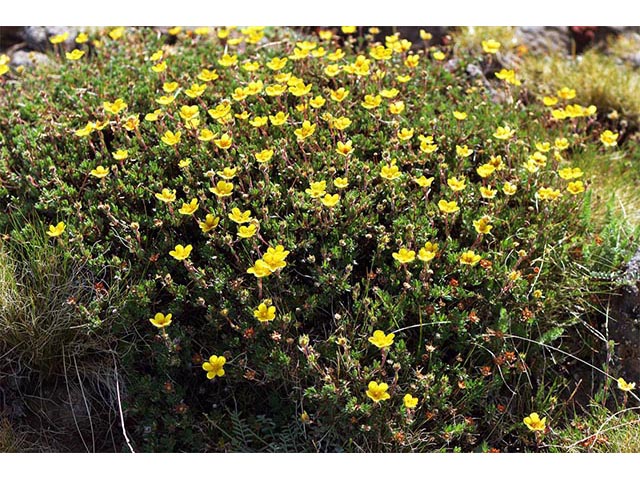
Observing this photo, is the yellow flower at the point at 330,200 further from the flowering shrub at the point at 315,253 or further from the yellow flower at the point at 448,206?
the yellow flower at the point at 448,206

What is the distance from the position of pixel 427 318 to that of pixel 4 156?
249cm

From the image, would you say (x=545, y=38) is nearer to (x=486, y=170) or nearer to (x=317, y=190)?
(x=486, y=170)

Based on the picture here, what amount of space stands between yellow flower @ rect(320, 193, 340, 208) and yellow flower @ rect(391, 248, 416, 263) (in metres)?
0.36

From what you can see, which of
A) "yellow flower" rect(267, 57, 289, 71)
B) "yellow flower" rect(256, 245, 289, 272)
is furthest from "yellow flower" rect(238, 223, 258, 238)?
"yellow flower" rect(267, 57, 289, 71)

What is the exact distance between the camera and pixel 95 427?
3547 mm

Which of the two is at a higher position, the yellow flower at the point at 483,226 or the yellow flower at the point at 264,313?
the yellow flower at the point at 483,226

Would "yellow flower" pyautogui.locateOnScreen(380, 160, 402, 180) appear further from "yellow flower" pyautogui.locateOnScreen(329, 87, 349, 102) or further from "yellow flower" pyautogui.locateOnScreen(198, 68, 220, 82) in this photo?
"yellow flower" pyautogui.locateOnScreen(198, 68, 220, 82)

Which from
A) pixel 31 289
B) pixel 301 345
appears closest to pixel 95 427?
pixel 31 289

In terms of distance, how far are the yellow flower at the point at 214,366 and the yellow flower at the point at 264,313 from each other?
Answer: 0.25 metres

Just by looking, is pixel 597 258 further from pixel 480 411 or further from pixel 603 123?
pixel 603 123

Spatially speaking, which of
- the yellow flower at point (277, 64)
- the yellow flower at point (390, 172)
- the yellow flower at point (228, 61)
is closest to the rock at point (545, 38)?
the yellow flower at point (277, 64)

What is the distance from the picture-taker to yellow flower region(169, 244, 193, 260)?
3.29 meters

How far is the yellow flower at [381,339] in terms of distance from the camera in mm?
3037

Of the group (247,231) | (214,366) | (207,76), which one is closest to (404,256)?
(247,231)
